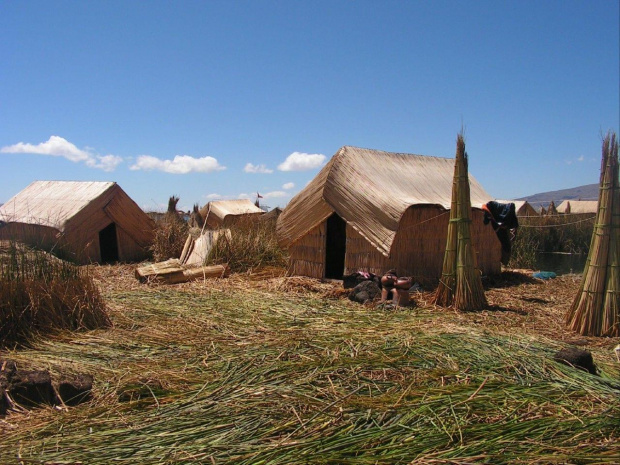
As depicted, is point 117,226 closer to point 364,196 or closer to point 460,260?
point 364,196

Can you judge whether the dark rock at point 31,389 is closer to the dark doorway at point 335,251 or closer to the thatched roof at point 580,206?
the dark doorway at point 335,251

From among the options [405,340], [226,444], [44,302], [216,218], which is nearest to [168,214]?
[216,218]

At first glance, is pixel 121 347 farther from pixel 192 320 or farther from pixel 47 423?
pixel 47 423

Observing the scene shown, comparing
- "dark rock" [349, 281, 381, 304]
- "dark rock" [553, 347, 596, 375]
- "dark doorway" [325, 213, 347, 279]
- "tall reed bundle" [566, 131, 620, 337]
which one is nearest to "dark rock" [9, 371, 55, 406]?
"dark rock" [553, 347, 596, 375]

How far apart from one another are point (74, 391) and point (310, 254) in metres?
5.89

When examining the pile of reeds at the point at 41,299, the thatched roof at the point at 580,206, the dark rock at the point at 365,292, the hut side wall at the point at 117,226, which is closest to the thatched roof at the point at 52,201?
the hut side wall at the point at 117,226

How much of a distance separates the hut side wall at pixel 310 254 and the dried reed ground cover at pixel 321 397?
3.35m

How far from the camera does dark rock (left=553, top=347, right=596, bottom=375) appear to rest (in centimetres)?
400

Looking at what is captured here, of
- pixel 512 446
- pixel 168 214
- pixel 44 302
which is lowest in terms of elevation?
pixel 512 446

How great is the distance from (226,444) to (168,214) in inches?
458

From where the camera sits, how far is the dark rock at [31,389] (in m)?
3.49

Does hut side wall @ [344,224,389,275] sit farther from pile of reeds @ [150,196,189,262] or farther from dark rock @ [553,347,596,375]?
pile of reeds @ [150,196,189,262]

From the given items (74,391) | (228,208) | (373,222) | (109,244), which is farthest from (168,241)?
(74,391)

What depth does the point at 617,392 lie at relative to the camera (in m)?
3.58
